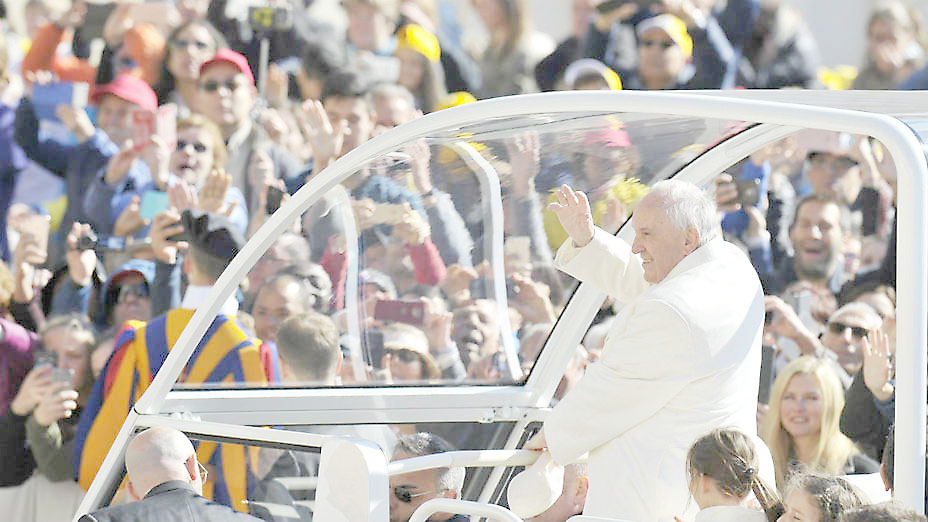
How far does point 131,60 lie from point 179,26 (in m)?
0.39

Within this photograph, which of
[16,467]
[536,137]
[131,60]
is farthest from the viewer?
[131,60]

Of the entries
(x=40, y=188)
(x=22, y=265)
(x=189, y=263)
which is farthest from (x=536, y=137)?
(x=40, y=188)

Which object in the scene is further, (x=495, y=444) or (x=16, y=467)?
(x=16, y=467)

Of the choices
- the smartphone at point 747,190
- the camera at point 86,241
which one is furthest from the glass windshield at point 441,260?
the camera at point 86,241

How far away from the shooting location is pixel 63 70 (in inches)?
360

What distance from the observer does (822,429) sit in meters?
5.56

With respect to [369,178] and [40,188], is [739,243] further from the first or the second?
[40,188]

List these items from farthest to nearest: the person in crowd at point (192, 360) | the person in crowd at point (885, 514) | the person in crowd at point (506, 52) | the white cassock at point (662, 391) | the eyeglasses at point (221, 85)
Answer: the person in crowd at point (506, 52), the eyeglasses at point (221, 85), the person in crowd at point (192, 360), the white cassock at point (662, 391), the person in crowd at point (885, 514)

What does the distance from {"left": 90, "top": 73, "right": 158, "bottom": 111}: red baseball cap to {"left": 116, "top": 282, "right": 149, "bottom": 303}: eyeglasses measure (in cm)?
139

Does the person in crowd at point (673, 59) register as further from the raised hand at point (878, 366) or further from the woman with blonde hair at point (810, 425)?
the raised hand at point (878, 366)

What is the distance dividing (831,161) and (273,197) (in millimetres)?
2970

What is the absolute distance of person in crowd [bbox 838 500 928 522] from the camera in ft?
9.73

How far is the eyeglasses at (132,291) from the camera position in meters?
6.80

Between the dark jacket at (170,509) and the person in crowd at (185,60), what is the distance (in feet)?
14.8
